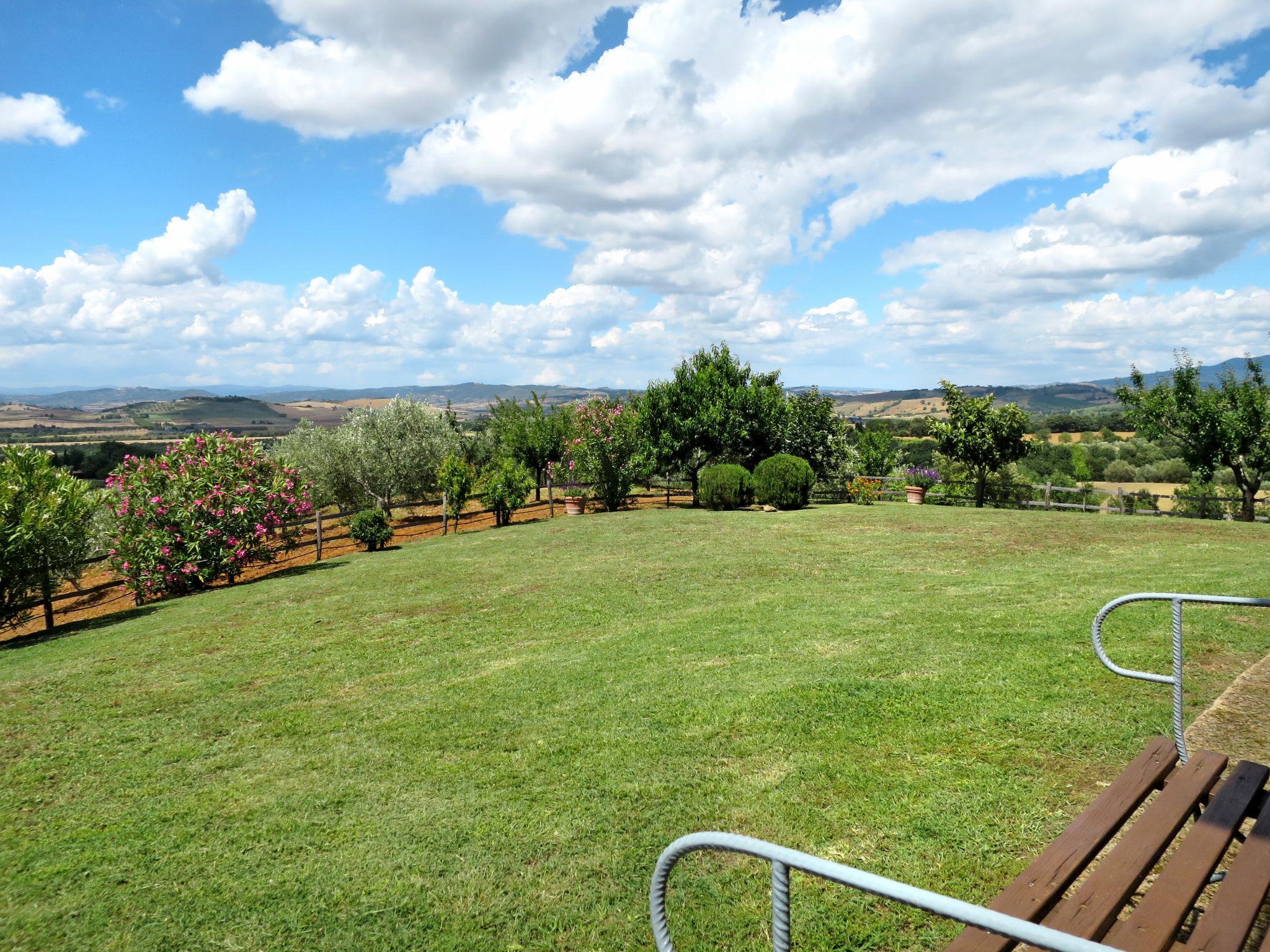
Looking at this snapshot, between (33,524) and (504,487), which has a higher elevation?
(33,524)

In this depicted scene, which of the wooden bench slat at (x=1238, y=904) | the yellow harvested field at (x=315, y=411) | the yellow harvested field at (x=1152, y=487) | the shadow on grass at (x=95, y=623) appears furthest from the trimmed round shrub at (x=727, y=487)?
the yellow harvested field at (x=315, y=411)

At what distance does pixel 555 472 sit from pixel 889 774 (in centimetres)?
2678

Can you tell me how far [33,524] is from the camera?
12.0 metres

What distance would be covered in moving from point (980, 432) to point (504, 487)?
58.5 ft

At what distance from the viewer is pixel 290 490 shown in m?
17.1

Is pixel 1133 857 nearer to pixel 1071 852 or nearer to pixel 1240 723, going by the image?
pixel 1071 852

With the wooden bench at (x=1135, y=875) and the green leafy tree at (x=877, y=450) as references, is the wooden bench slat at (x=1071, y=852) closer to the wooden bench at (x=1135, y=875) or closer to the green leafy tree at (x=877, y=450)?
the wooden bench at (x=1135, y=875)

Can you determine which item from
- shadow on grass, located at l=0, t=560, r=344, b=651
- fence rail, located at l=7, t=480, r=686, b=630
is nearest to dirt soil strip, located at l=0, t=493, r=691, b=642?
fence rail, located at l=7, t=480, r=686, b=630

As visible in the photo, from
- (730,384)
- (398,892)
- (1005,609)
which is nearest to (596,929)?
(398,892)

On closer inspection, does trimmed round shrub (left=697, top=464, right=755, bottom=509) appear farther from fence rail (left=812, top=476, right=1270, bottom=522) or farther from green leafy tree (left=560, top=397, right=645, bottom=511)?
fence rail (left=812, top=476, right=1270, bottom=522)

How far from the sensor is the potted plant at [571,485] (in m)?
26.5

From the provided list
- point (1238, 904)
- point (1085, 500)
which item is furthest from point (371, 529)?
point (1085, 500)

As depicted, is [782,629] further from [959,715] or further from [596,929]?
[596,929]

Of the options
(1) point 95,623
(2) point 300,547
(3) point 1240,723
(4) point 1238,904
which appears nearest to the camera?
(4) point 1238,904
